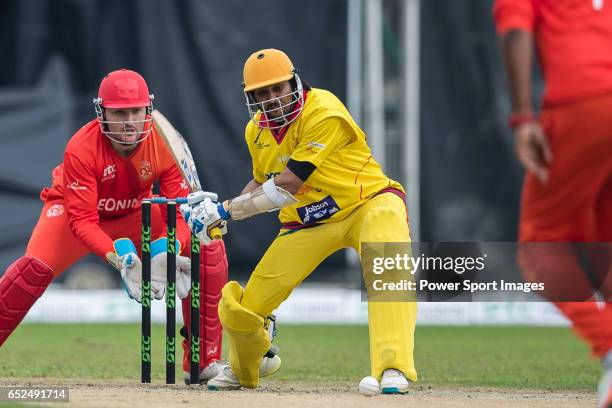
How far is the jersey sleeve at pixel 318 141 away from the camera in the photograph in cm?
527

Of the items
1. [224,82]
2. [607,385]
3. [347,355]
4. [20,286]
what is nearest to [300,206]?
[20,286]

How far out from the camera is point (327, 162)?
18.1 feet

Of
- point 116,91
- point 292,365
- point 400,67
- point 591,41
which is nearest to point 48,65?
point 400,67

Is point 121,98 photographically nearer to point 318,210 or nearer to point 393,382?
point 318,210

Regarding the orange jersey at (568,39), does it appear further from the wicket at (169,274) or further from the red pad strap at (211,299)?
the red pad strap at (211,299)

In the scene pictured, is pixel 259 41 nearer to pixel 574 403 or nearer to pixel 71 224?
pixel 71 224

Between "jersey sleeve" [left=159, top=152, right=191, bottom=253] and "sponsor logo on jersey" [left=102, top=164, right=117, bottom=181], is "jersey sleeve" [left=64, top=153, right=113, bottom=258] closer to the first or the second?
"sponsor logo on jersey" [left=102, top=164, right=117, bottom=181]

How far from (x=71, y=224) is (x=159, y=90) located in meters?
5.88

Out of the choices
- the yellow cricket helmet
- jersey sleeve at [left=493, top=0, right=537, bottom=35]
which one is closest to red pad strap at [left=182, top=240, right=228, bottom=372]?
the yellow cricket helmet

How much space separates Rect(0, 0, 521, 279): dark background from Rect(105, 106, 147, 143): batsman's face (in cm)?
554

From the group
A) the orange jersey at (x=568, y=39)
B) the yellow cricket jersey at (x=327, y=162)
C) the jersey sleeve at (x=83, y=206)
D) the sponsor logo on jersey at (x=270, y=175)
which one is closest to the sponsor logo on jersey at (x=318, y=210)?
the yellow cricket jersey at (x=327, y=162)

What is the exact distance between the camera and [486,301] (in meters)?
10.8

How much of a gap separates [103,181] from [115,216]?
28 cm

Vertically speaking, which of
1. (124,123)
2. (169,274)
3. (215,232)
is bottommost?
(169,274)
